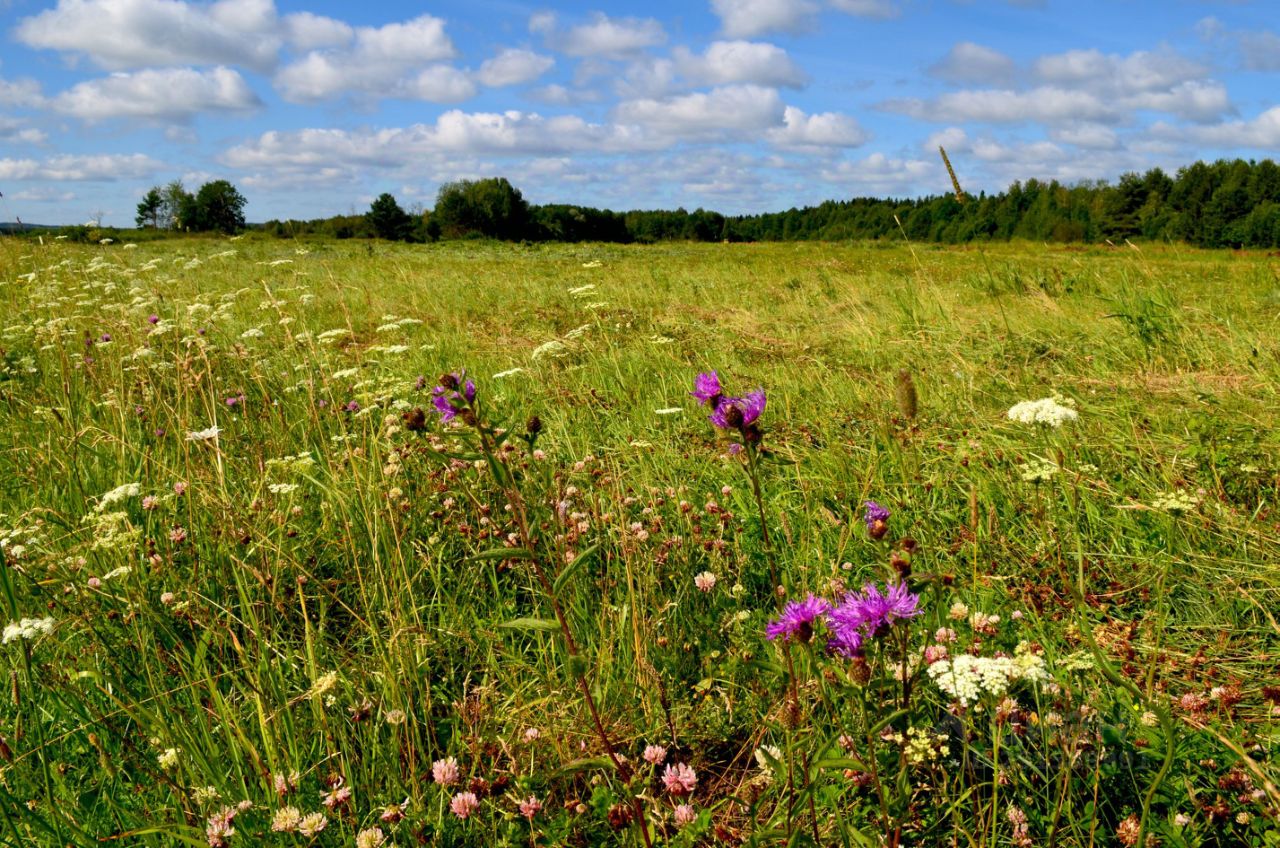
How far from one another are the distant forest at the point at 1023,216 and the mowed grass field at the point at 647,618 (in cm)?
4576

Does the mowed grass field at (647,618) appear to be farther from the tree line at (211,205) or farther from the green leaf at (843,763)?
the tree line at (211,205)

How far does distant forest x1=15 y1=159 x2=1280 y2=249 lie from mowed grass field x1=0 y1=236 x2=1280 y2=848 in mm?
45758

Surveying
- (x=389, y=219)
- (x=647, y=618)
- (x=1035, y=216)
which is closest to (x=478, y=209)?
(x=389, y=219)

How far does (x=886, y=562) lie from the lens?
1.25 meters

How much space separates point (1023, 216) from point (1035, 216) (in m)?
2.34

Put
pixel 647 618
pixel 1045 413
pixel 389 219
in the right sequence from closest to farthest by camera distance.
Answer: pixel 1045 413
pixel 647 618
pixel 389 219

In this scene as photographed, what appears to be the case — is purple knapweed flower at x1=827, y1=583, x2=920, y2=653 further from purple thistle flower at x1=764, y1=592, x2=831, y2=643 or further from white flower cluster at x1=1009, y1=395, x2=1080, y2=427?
white flower cluster at x1=1009, y1=395, x2=1080, y2=427

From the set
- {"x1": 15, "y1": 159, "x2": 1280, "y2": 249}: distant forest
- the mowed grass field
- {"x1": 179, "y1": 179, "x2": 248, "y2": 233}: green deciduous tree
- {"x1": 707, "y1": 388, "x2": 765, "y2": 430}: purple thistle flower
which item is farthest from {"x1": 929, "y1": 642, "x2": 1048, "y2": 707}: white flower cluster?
{"x1": 179, "y1": 179, "x2": 248, "y2": 233}: green deciduous tree

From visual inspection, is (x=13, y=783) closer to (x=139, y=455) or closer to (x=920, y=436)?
(x=139, y=455)

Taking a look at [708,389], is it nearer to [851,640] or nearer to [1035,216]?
[851,640]

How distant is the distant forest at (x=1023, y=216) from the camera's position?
54.6 meters

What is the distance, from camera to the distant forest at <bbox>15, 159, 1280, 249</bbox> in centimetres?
5462

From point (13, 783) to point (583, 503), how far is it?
69.3 inches

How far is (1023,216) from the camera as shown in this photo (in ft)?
221
